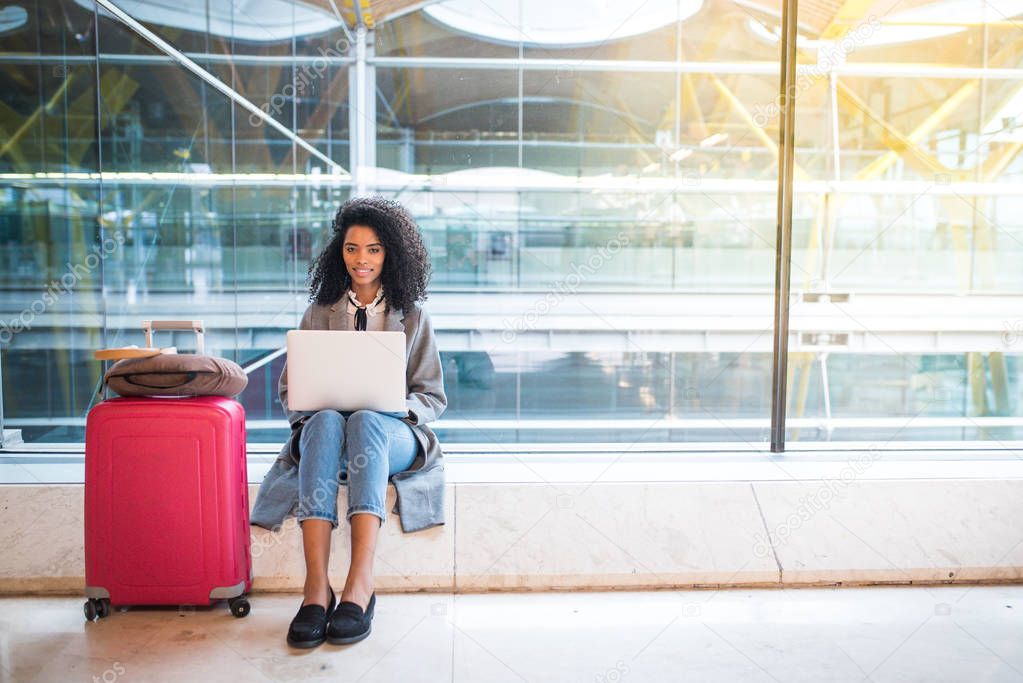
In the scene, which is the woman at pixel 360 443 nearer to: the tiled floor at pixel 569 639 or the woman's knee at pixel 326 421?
the woman's knee at pixel 326 421

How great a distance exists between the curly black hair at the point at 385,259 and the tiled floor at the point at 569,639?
0.99 m

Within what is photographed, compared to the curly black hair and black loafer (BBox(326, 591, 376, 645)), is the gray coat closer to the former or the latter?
the curly black hair

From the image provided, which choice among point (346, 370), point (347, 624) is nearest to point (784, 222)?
point (346, 370)

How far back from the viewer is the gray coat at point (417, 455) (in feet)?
7.70

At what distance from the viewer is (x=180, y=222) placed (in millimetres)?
5367

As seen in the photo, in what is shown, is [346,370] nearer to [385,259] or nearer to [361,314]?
[361,314]

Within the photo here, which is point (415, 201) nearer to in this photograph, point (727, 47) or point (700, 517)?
point (727, 47)

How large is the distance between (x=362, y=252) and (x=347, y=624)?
1144 mm

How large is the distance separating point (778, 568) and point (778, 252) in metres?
1.19

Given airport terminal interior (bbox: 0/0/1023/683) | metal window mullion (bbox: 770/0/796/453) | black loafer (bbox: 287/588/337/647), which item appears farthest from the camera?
metal window mullion (bbox: 770/0/796/453)

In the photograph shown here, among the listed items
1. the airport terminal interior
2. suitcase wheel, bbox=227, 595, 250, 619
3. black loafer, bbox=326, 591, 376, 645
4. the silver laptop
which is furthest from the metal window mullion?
suitcase wheel, bbox=227, 595, 250, 619

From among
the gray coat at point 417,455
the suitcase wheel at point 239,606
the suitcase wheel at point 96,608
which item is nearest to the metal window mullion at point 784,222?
the gray coat at point 417,455

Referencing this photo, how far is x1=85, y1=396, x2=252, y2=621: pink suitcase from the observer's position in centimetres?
204

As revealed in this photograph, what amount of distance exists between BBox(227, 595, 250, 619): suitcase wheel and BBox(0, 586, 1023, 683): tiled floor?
0.11 ft
